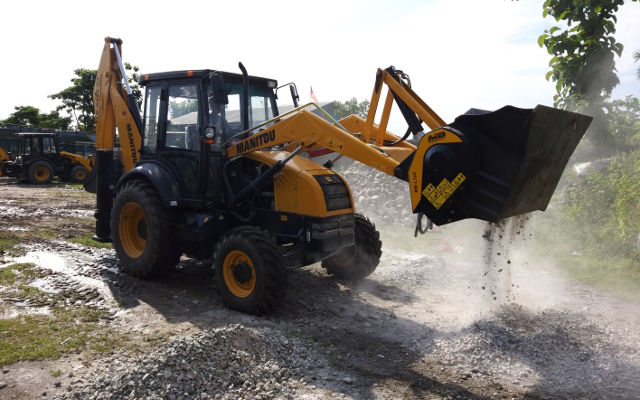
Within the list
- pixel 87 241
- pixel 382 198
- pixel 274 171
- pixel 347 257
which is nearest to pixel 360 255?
pixel 347 257

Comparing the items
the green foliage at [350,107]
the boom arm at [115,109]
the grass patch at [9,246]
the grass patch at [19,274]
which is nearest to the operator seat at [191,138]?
the boom arm at [115,109]

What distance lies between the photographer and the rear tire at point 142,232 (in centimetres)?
657

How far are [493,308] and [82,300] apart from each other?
5.04 meters

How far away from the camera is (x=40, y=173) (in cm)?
2056

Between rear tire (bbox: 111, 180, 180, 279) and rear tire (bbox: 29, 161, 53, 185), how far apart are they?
15.9 metres

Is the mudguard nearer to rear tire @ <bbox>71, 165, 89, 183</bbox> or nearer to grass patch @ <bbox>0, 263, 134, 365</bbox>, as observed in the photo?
grass patch @ <bbox>0, 263, 134, 365</bbox>

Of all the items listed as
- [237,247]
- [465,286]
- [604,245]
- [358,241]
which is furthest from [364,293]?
[604,245]

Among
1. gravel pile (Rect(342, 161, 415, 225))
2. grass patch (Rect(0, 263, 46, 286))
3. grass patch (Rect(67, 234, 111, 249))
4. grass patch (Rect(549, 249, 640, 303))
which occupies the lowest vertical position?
grass patch (Rect(0, 263, 46, 286))

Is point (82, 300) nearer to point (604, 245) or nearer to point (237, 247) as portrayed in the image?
point (237, 247)

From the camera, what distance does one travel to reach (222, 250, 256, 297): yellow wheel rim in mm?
5609

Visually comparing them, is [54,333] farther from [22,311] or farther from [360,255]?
[360,255]

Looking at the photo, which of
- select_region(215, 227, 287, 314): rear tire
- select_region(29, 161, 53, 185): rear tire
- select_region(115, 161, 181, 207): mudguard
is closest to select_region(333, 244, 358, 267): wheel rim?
select_region(215, 227, 287, 314): rear tire

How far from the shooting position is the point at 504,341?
485 cm

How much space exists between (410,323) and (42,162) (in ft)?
65.1
